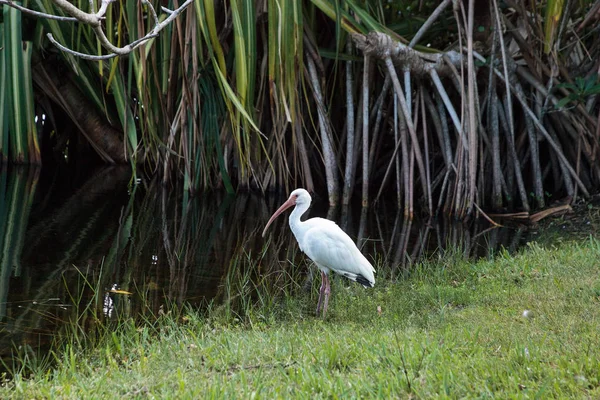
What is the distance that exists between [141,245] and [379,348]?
3822 millimetres

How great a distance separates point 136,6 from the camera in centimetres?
726

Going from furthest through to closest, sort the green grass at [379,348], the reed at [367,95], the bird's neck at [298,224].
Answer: the reed at [367,95] → the bird's neck at [298,224] → the green grass at [379,348]

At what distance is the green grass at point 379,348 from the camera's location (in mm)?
3039

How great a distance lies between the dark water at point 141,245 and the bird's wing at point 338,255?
0.52m

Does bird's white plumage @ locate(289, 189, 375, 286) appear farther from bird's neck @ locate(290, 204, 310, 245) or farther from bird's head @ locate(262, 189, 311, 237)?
bird's head @ locate(262, 189, 311, 237)

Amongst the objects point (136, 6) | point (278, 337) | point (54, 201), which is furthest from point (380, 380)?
point (54, 201)

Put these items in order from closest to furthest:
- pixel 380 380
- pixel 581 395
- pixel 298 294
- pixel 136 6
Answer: pixel 581 395 < pixel 380 380 < pixel 298 294 < pixel 136 6

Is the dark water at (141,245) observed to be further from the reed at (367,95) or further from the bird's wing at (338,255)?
the bird's wing at (338,255)

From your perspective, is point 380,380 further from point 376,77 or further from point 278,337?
point 376,77

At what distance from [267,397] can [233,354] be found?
2.18 feet

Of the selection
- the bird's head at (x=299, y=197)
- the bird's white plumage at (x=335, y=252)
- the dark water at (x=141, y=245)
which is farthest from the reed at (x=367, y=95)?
the bird's white plumage at (x=335, y=252)

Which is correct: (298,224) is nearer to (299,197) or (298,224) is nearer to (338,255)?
(299,197)

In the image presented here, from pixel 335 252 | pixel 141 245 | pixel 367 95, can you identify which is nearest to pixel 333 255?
pixel 335 252

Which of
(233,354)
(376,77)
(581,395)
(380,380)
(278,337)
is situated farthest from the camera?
(376,77)
